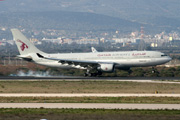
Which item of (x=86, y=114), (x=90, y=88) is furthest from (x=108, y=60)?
(x=86, y=114)

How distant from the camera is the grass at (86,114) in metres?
28.0

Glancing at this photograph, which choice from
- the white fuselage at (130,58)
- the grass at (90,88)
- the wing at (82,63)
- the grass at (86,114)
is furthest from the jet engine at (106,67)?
the grass at (86,114)

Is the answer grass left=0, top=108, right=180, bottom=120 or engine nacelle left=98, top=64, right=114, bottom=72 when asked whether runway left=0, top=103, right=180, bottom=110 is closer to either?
grass left=0, top=108, right=180, bottom=120

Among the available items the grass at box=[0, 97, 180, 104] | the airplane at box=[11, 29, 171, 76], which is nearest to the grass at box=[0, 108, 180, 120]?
the grass at box=[0, 97, 180, 104]

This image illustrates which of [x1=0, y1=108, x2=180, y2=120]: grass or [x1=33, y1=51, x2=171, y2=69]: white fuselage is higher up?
[x1=33, y1=51, x2=171, y2=69]: white fuselage

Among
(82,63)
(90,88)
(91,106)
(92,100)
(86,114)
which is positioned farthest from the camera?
(82,63)

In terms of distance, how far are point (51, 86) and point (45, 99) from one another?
41.9ft

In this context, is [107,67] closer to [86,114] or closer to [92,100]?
[92,100]

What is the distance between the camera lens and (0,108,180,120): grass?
1104 inches

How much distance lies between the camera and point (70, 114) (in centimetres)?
2930

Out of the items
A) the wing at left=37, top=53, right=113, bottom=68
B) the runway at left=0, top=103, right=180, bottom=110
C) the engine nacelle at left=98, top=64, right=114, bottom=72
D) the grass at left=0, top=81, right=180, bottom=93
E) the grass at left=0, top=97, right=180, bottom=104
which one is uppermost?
the wing at left=37, top=53, right=113, bottom=68

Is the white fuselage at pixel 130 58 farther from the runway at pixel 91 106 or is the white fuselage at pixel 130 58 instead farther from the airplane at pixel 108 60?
the runway at pixel 91 106

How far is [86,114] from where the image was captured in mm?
29312

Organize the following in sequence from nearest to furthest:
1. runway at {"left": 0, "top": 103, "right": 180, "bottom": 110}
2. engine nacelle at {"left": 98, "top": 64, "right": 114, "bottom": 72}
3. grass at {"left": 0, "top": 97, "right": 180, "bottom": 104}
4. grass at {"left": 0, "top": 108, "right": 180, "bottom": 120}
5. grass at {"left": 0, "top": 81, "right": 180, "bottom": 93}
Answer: grass at {"left": 0, "top": 108, "right": 180, "bottom": 120} → runway at {"left": 0, "top": 103, "right": 180, "bottom": 110} → grass at {"left": 0, "top": 97, "right": 180, "bottom": 104} → grass at {"left": 0, "top": 81, "right": 180, "bottom": 93} → engine nacelle at {"left": 98, "top": 64, "right": 114, "bottom": 72}
